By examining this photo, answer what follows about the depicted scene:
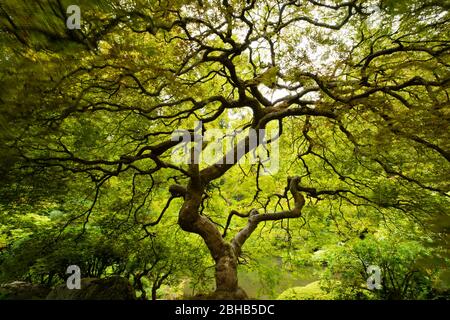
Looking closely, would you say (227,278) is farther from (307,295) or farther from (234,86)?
(307,295)

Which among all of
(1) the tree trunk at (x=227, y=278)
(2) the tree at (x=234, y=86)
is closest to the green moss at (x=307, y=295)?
(2) the tree at (x=234, y=86)

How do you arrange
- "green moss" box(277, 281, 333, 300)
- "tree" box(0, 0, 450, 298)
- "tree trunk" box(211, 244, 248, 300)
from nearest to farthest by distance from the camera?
"tree" box(0, 0, 450, 298) → "tree trunk" box(211, 244, 248, 300) → "green moss" box(277, 281, 333, 300)

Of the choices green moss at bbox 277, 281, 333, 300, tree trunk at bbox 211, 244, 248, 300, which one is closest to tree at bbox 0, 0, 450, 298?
tree trunk at bbox 211, 244, 248, 300

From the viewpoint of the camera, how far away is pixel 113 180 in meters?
7.62

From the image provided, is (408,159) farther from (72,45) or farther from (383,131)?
(72,45)

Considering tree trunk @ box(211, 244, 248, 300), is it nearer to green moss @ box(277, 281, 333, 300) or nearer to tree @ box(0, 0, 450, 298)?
tree @ box(0, 0, 450, 298)

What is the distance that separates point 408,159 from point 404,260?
2.88 metres

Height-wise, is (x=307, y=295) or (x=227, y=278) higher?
(x=227, y=278)

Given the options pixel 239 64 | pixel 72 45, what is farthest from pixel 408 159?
pixel 72 45

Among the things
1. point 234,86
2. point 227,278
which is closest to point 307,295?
point 227,278

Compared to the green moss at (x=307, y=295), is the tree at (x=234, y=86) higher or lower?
higher

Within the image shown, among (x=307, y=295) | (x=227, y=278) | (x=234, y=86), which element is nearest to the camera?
(x=227, y=278)

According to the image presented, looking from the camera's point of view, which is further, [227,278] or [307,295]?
[307,295]

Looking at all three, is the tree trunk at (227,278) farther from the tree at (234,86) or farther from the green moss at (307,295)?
the green moss at (307,295)
